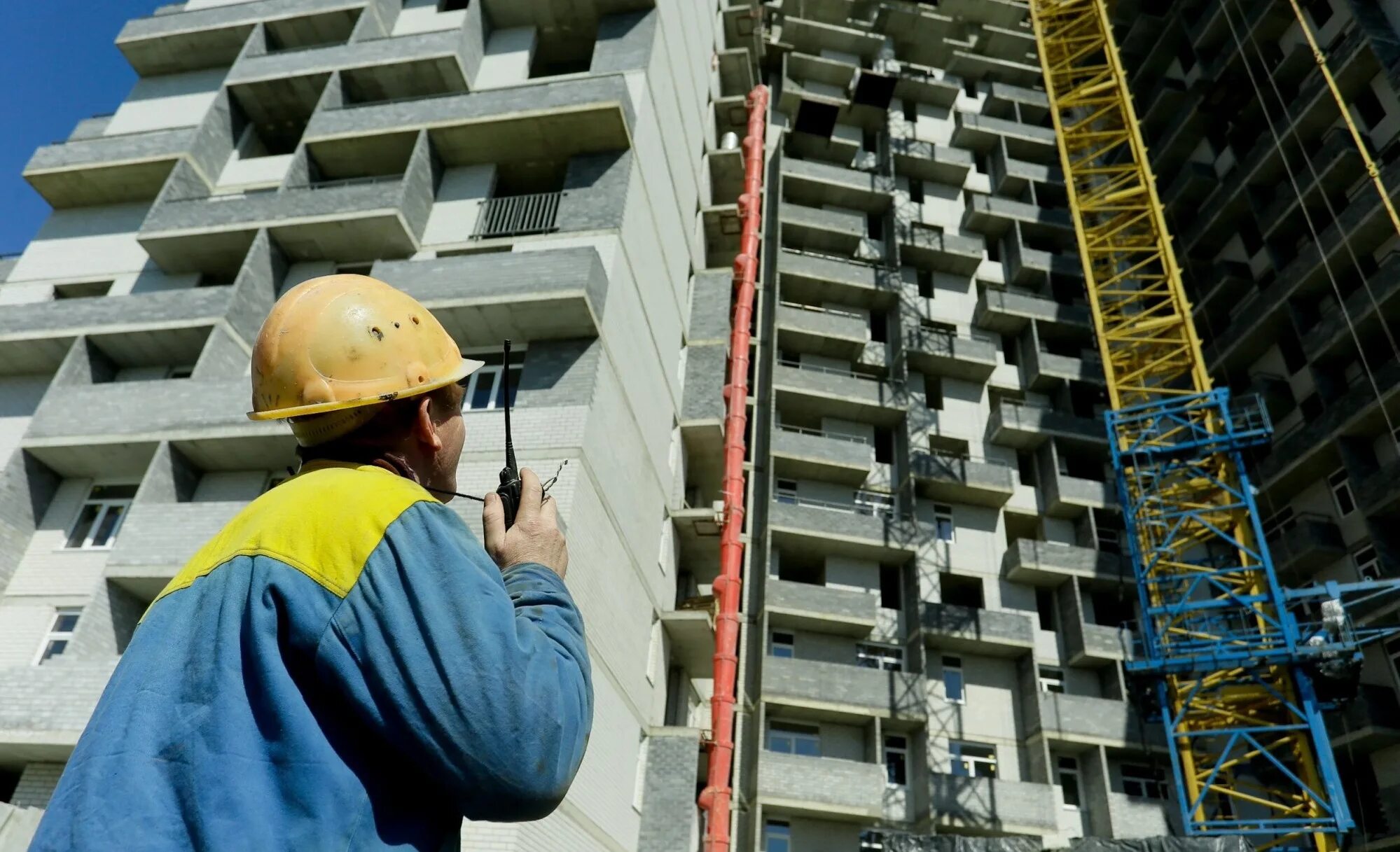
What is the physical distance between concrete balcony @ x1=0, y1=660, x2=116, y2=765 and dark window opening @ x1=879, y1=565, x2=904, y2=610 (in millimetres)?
23152

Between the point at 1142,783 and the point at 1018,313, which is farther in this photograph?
the point at 1018,313

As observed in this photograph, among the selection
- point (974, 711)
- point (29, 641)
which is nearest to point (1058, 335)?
point (974, 711)

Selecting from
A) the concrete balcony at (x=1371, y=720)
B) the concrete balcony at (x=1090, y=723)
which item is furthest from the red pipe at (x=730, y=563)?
the concrete balcony at (x=1371, y=720)

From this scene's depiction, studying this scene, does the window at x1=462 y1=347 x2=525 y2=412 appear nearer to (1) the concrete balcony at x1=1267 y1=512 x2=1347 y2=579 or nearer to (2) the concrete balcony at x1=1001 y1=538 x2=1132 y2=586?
(2) the concrete balcony at x1=1001 y1=538 x2=1132 y2=586

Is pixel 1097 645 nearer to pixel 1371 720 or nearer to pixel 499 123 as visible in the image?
pixel 1371 720

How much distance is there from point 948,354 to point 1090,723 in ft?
45.8

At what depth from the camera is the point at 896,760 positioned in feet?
96.5

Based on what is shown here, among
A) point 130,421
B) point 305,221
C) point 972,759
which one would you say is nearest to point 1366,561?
point 972,759

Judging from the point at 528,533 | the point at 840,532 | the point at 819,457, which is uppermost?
the point at 819,457

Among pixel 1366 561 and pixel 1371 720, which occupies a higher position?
pixel 1366 561

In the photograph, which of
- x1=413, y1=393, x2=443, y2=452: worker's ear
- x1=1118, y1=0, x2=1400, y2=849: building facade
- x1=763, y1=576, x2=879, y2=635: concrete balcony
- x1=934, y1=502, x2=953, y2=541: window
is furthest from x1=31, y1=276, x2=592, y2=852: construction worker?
x1=934, y1=502, x2=953, y2=541: window

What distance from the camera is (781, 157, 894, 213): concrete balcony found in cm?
3944

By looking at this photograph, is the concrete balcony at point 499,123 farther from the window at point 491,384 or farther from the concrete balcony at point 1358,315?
the concrete balcony at point 1358,315

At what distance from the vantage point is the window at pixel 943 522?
33.0m
